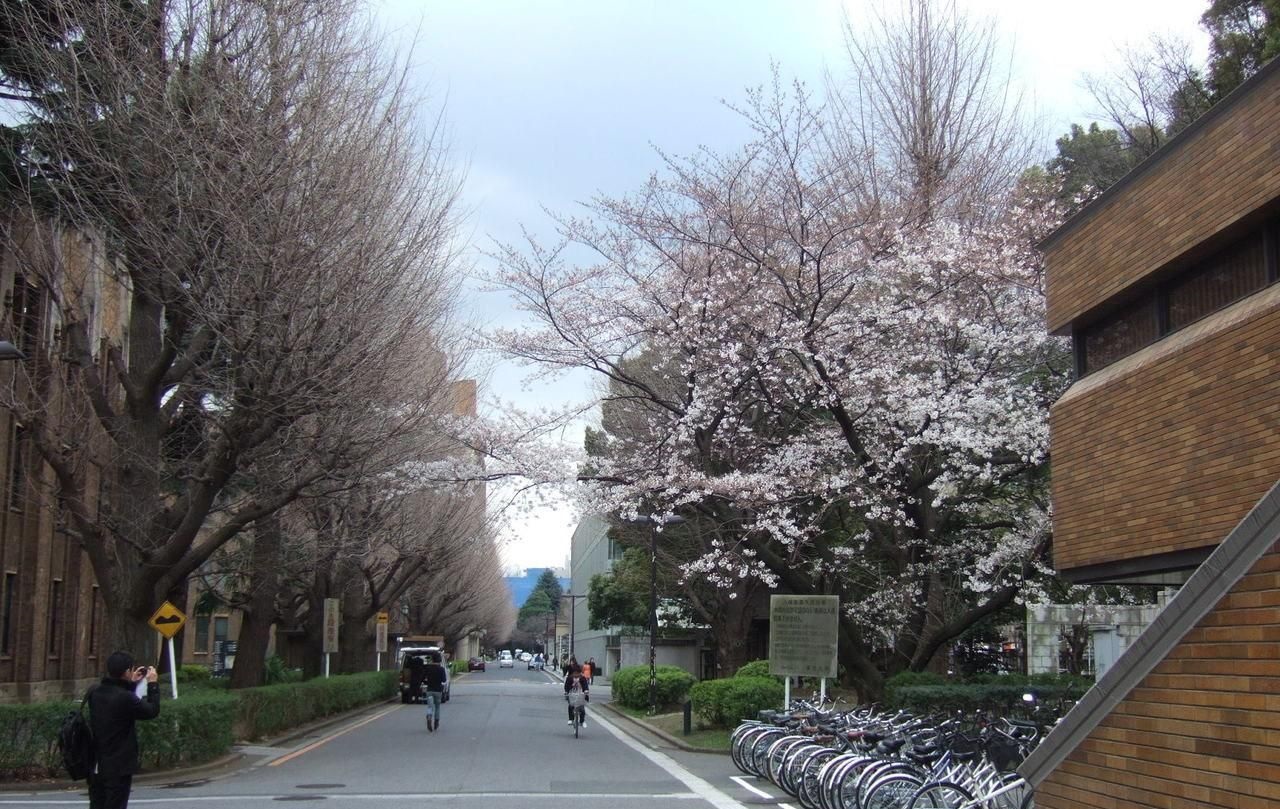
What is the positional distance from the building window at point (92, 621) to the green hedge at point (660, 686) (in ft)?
52.2

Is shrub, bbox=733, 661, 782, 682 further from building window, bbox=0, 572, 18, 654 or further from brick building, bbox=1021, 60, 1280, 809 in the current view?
building window, bbox=0, 572, 18, 654

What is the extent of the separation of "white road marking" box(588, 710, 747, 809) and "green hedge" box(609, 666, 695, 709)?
7346 mm

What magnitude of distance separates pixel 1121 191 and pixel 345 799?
1160cm

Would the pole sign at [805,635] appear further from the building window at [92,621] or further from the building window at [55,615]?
the building window at [92,621]

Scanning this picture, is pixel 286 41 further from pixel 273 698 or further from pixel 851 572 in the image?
pixel 851 572

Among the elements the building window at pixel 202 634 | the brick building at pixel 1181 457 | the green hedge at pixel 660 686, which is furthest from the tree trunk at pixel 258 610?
the building window at pixel 202 634

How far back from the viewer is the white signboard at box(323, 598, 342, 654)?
31984 millimetres

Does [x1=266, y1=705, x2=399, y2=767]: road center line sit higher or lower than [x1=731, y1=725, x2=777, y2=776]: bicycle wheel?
lower

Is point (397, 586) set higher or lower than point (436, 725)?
higher

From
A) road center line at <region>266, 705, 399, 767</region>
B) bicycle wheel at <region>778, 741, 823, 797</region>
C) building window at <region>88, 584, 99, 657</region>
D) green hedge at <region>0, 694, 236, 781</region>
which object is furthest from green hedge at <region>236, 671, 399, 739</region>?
bicycle wheel at <region>778, 741, 823, 797</region>

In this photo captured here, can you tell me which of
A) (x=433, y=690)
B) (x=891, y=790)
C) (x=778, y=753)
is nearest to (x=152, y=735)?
(x=778, y=753)

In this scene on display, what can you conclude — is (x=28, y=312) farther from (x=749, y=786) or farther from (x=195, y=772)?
(x=749, y=786)

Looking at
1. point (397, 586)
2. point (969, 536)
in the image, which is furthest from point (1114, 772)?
point (397, 586)

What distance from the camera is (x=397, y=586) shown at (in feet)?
130
